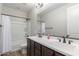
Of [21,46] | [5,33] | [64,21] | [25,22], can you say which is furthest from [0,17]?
[64,21]

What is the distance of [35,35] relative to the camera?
2100 mm

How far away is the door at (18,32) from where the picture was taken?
2.19m

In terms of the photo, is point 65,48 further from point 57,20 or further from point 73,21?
point 57,20

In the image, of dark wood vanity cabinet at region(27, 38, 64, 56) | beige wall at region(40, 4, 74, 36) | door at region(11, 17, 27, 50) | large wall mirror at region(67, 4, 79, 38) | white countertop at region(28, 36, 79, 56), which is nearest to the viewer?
white countertop at region(28, 36, 79, 56)

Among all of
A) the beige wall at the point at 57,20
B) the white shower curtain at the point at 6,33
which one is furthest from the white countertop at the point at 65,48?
the white shower curtain at the point at 6,33

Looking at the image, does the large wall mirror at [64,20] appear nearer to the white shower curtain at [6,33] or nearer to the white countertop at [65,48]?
the white countertop at [65,48]

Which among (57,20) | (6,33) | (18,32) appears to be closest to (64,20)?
(57,20)

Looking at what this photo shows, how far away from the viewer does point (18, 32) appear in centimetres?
235

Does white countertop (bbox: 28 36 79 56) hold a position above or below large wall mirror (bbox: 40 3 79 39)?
below

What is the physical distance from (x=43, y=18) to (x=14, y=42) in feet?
4.33

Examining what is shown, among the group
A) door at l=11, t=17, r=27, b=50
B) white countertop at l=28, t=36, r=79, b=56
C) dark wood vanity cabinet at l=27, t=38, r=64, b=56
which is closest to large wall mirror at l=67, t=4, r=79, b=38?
white countertop at l=28, t=36, r=79, b=56

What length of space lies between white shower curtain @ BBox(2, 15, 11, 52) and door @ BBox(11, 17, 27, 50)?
0.13m

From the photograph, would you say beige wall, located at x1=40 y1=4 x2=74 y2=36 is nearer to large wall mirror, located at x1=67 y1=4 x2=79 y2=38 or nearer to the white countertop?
large wall mirror, located at x1=67 y1=4 x2=79 y2=38

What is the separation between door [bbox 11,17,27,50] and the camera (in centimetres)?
219
